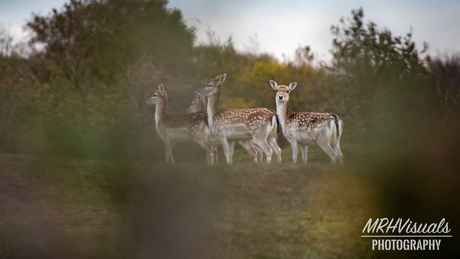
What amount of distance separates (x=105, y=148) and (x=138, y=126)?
4.76 ft

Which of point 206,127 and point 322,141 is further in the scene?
point 206,127

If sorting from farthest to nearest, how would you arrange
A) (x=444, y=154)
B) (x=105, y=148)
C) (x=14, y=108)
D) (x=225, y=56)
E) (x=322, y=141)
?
(x=225, y=56) < (x=14, y=108) < (x=105, y=148) < (x=444, y=154) < (x=322, y=141)

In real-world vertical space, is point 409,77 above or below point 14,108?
above

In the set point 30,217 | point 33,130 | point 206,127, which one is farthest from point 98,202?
point 33,130

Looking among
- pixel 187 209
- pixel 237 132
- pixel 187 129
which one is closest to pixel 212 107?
pixel 187 129

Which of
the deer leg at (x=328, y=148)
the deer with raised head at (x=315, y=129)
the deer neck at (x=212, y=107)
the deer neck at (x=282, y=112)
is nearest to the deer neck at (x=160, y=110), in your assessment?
the deer neck at (x=212, y=107)

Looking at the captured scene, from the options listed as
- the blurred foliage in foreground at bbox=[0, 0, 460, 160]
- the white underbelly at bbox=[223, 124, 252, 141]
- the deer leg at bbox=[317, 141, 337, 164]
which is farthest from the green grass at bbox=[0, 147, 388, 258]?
the blurred foliage in foreground at bbox=[0, 0, 460, 160]

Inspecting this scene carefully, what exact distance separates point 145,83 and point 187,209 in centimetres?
1054

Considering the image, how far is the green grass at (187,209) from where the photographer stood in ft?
26.3

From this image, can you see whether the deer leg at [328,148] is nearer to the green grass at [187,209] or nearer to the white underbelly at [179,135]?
the green grass at [187,209]

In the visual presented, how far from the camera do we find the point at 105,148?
746 inches

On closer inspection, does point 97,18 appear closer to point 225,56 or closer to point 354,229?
point 225,56

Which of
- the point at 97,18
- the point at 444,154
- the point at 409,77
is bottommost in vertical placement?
the point at 444,154

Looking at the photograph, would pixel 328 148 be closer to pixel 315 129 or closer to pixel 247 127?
Answer: pixel 315 129
